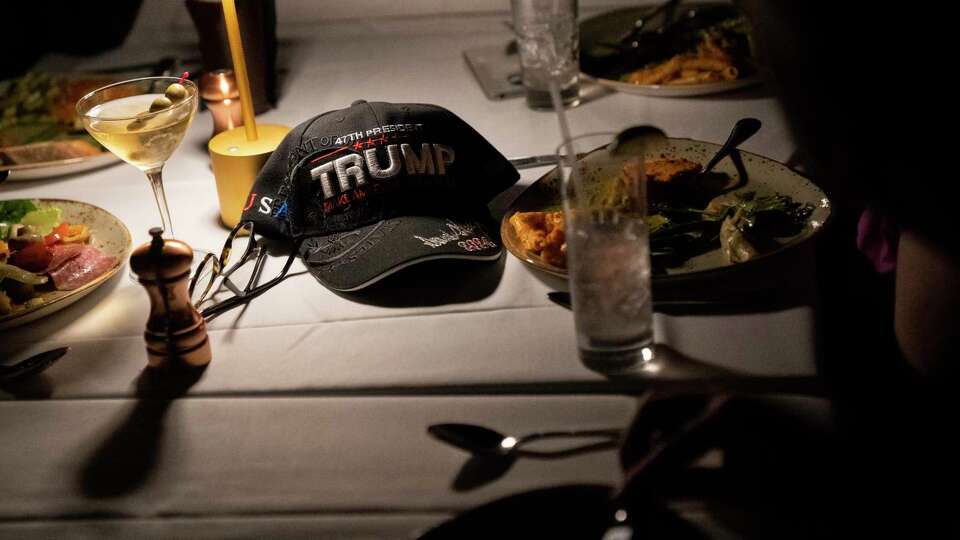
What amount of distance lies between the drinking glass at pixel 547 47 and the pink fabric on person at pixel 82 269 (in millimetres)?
724

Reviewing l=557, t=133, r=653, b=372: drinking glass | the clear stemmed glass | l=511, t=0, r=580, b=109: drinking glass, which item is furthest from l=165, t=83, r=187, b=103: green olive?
l=511, t=0, r=580, b=109: drinking glass

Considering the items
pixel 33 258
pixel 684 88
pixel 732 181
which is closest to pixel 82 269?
pixel 33 258

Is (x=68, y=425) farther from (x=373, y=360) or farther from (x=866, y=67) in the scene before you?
(x=866, y=67)

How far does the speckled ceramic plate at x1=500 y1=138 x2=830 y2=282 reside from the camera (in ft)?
3.05

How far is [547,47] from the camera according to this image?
1.46m

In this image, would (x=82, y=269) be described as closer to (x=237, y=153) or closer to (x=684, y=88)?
(x=237, y=153)

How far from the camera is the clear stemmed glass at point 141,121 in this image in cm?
99

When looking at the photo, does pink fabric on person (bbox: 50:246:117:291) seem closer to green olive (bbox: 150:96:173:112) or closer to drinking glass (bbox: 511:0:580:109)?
green olive (bbox: 150:96:173:112)

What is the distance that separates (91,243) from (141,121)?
22 cm

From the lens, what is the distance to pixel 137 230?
47.3 inches

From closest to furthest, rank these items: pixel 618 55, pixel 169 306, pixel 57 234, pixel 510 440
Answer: pixel 510 440, pixel 169 306, pixel 57 234, pixel 618 55

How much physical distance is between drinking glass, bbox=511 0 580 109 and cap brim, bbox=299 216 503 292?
1.63 ft

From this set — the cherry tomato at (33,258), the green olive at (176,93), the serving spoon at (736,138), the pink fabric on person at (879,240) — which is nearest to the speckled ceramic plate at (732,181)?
the serving spoon at (736,138)

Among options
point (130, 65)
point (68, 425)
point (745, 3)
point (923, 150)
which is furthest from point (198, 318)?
point (745, 3)
